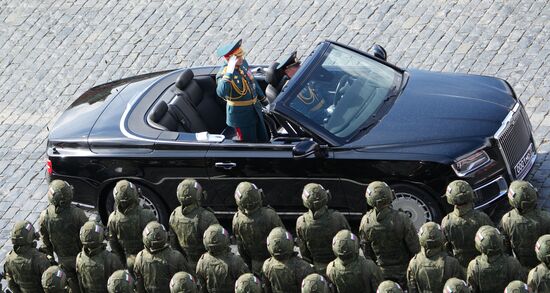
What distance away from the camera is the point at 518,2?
57.7 feet

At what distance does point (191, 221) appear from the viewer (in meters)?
12.2

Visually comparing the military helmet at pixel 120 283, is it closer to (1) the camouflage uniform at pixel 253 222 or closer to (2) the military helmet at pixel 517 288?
(1) the camouflage uniform at pixel 253 222

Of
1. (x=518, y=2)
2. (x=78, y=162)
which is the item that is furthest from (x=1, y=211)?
(x=518, y=2)

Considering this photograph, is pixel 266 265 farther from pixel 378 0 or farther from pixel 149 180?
pixel 378 0

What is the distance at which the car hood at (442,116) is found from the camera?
12.9 meters

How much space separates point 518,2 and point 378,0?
1978 mm

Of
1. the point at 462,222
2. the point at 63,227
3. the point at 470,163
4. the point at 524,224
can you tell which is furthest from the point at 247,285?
the point at 470,163

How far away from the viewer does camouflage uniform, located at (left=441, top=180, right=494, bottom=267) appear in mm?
11609

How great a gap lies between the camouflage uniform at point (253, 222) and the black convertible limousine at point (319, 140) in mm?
1047

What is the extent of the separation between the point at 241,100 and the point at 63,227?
2.43 meters

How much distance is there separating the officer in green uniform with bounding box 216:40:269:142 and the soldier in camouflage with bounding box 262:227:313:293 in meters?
2.65

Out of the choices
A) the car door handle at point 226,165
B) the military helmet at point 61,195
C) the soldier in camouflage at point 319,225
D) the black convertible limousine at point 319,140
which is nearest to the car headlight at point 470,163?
the black convertible limousine at point 319,140

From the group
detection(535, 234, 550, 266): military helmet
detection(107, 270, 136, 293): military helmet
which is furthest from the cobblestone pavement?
detection(535, 234, 550, 266): military helmet

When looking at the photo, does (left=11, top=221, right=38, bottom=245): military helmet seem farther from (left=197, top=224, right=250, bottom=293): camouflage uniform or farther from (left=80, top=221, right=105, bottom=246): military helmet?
(left=197, top=224, right=250, bottom=293): camouflage uniform
